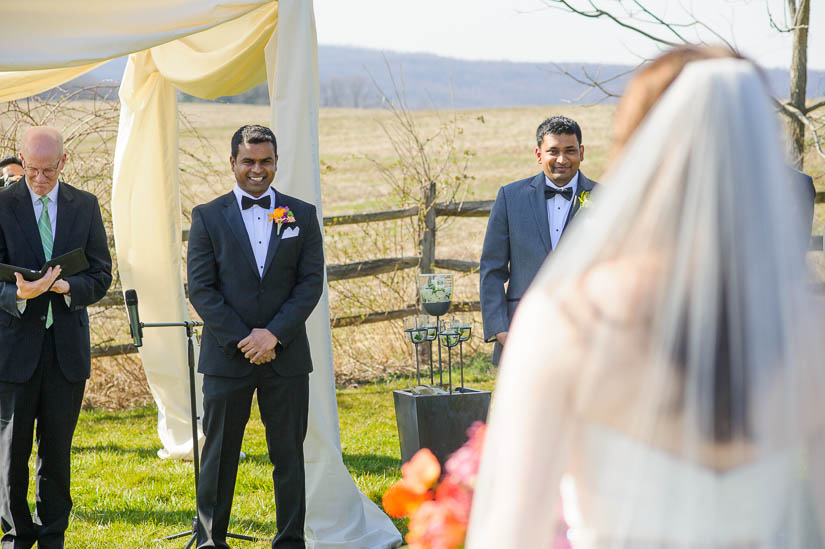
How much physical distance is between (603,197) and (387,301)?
8.16 meters

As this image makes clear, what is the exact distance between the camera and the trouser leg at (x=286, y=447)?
444 cm

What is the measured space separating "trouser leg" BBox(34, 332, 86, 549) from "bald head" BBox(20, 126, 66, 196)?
2.56 feet

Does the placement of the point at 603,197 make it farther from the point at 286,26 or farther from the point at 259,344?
the point at 286,26

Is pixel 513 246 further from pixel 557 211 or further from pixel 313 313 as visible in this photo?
pixel 313 313

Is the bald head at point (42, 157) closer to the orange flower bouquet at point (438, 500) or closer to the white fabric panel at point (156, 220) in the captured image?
the white fabric panel at point (156, 220)

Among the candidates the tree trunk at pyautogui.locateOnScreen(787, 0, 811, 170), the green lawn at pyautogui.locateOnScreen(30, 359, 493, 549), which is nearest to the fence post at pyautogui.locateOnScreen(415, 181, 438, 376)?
the green lawn at pyautogui.locateOnScreen(30, 359, 493, 549)

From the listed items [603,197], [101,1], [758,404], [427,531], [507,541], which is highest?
[101,1]

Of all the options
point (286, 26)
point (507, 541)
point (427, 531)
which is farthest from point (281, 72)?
point (507, 541)

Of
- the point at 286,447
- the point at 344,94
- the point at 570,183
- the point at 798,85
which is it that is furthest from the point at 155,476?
the point at 344,94

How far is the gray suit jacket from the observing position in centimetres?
471

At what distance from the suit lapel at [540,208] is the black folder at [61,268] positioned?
2.32 meters

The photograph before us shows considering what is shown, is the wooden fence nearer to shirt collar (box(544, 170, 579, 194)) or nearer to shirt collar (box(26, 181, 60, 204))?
shirt collar (box(26, 181, 60, 204))

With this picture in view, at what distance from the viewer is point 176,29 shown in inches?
181

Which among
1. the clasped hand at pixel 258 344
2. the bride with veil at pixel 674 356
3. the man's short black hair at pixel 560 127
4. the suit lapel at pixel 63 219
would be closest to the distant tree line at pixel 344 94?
the suit lapel at pixel 63 219
